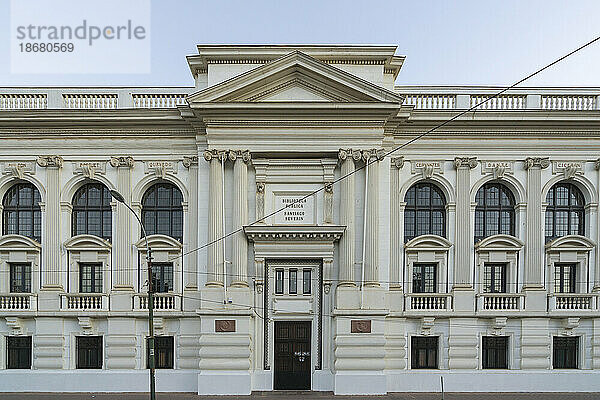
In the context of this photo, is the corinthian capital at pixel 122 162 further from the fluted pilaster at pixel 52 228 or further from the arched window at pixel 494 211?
the arched window at pixel 494 211

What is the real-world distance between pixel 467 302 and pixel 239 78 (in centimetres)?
1393

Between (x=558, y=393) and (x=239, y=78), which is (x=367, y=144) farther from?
(x=558, y=393)

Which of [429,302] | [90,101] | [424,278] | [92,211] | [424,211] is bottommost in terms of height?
[429,302]

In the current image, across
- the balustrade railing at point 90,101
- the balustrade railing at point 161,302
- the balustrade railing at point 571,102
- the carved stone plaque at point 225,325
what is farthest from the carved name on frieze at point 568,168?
the balustrade railing at point 90,101

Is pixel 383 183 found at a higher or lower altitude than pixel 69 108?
lower

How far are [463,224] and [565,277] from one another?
5356mm

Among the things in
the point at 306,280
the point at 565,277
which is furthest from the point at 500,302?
the point at 306,280

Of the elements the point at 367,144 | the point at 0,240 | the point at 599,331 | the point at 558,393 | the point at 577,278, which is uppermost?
the point at 367,144

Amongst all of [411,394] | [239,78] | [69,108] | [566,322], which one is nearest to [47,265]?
[69,108]

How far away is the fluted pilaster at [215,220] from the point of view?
23.5 m

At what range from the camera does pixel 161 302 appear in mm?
24312

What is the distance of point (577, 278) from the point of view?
81.4ft

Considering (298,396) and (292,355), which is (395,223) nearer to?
(292,355)

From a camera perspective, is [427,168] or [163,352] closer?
[163,352]
